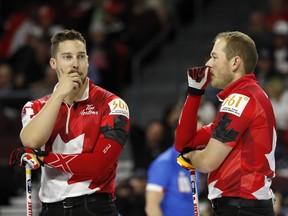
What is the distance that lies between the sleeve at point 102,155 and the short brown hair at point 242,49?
93 centimetres

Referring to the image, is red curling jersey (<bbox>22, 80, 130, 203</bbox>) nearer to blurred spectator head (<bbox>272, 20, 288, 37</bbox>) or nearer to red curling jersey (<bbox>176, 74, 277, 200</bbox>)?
red curling jersey (<bbox>176, 74, 277, 200</bbox>)

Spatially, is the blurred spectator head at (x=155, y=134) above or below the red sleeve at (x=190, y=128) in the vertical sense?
below

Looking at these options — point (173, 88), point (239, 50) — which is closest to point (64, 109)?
point (239, 50)

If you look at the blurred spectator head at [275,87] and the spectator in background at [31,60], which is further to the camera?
the spectator in background at [31,60]

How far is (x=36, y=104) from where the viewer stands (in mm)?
6676

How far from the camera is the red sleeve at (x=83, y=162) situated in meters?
6.32

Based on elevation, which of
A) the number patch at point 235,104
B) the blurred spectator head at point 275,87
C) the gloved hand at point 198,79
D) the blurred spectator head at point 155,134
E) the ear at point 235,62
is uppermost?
the ear at point 235,62

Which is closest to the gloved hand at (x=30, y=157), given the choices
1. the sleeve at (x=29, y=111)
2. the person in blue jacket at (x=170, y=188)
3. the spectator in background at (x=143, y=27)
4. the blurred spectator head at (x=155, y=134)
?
the sleeve at (x=29, y=111)

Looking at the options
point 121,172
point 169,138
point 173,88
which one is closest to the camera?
point 169,138

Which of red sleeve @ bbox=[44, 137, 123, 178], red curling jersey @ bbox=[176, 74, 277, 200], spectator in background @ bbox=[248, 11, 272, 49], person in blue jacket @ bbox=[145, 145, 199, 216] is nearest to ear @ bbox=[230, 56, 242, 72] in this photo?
red curling jersey @ bbox=[176, 74, 277, 200]

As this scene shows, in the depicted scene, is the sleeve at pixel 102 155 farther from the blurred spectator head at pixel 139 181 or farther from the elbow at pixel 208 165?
the blurred spectator head at pixel 139 181

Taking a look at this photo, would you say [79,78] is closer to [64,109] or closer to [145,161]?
[64,109]

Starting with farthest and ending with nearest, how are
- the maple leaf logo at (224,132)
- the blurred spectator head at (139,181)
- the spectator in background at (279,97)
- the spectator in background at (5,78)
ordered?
1. the spectator in background at (5,78)
2. the spectator in background at (279,97)
3. the blurred spectator head at (139,181)
4. the maple leaf logo at (224,132)

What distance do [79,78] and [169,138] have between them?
5124 millimetres
